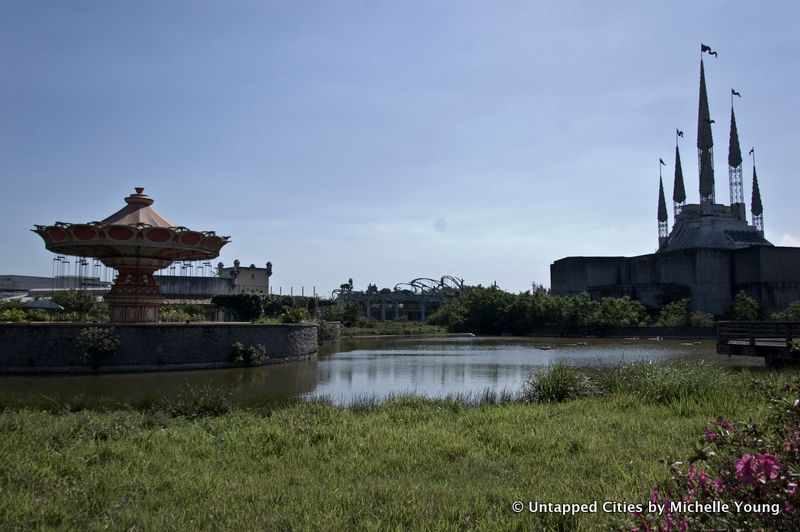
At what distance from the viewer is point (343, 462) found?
7.42 meters

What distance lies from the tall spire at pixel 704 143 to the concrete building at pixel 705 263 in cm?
11

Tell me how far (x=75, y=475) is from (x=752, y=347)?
24594mm

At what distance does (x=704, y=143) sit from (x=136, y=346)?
76.9 metres

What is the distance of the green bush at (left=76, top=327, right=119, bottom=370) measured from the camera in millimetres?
24641

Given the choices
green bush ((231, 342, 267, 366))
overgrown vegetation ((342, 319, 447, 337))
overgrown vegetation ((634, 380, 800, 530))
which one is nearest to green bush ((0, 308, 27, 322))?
green bush ((231, 342, 267, 366))

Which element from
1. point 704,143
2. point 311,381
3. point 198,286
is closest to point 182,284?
point 198,286

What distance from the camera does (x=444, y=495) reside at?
19.1 ft

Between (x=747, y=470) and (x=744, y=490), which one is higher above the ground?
(x=747, y=470)

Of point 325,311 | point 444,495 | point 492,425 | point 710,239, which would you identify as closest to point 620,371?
point 492,425

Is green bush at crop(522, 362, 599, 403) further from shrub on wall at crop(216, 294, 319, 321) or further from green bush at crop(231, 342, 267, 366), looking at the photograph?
shrub on wall at crop(216, 294, 319, 321)

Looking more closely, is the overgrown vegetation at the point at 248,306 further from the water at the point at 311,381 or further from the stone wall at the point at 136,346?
the stone wall at the point at 136,346

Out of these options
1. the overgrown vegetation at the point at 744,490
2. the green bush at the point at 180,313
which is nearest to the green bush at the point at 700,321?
the green bush at the point at 180,313

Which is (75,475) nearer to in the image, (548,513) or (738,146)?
(548,513)

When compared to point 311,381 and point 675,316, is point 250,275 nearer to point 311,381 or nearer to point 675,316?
point 675,316
